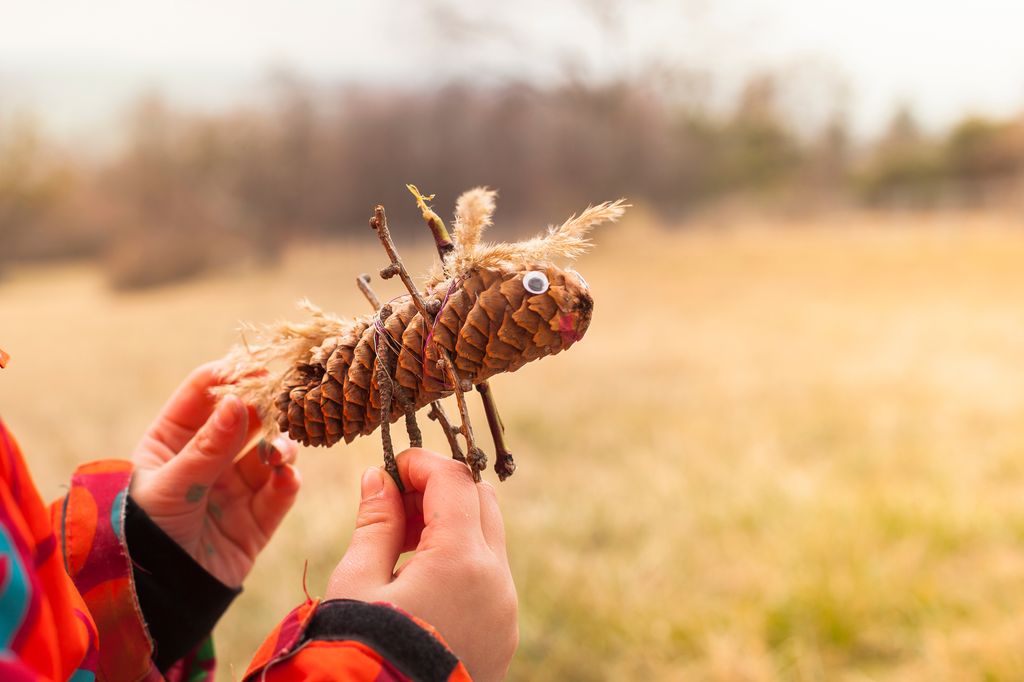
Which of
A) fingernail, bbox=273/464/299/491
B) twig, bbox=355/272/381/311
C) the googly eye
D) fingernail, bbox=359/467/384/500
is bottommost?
fingernail, bbox=273/464/299/491

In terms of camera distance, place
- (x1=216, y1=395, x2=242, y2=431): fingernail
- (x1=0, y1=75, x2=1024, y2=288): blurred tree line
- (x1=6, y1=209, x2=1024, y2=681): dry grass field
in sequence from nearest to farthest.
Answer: (x1=216, y1=395, x2=242, y2=431): fingernail < (x1=6, y1=209, x2=1024, y2=681): dry grass field < (x1=0, y1=75, x2=1024, y2=288): blurred tree line

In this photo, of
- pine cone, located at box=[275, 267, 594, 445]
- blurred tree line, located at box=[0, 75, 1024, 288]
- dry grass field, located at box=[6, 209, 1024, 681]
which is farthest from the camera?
blurred tree line, located at box=[0, 75, 1024, 288]

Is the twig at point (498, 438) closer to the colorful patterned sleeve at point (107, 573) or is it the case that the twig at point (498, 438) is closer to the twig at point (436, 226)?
the twig at point (436, 226)

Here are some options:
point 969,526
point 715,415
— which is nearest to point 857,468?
point 969,526

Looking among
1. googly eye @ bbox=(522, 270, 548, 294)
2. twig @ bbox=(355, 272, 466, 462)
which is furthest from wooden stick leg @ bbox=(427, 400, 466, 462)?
googly eye @ bbox=(522, 270, 548, 294)

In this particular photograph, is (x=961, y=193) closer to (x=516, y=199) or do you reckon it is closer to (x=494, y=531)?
(x=516, y=199)

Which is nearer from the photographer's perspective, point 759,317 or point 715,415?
point 715,415

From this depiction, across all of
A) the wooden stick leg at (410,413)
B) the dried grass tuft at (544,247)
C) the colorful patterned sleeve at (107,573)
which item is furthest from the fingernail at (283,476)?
the dried grass tuft at (544,247)

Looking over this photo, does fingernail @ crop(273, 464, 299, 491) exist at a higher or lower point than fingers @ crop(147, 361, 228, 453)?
lower

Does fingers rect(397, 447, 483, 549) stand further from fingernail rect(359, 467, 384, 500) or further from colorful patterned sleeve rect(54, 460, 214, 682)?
colorful patterned sleeve rect(54, 460, 214, 682)
